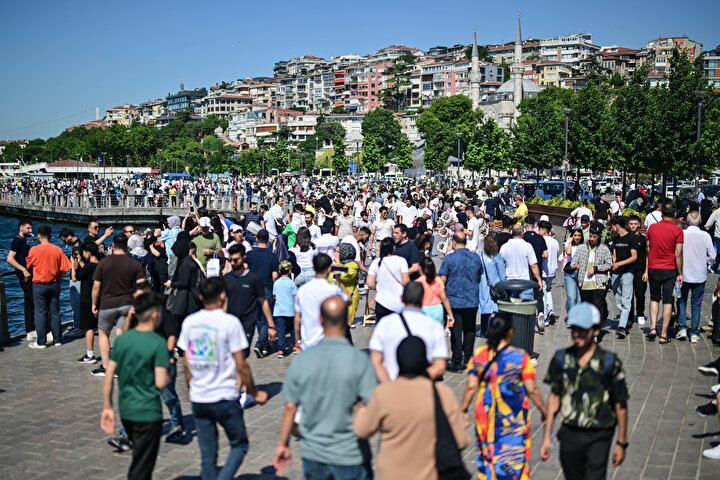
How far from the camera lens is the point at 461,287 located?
29.1 ft

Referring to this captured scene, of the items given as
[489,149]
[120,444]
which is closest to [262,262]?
[120,444]

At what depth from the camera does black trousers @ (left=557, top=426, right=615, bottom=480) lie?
4445 millimetres

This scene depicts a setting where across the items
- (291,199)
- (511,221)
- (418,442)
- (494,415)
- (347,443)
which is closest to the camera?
(418,442)

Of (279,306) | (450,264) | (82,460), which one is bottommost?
(82,460)

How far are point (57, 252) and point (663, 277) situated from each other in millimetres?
8827

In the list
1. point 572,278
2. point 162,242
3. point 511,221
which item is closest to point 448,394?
point 572,278

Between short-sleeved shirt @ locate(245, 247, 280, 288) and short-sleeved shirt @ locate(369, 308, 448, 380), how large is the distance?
17.3ft

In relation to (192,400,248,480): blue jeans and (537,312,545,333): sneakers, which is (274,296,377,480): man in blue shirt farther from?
(537,312,545,333): sneakers

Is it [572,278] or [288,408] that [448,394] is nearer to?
[288,408]

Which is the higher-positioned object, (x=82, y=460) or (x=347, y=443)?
(x=347, y=443)

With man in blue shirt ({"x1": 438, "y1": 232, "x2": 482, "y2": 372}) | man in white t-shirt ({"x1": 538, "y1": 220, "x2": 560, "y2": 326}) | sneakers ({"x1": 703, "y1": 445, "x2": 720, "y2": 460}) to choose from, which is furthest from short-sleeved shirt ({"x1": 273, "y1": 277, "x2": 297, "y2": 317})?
sneakers ({"x1": 703, "y1": 445, "x2": 720, "y2": 460})

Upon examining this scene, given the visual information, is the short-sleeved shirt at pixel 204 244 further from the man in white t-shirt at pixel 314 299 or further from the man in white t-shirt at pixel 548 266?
the man in white t-shirt at pixel 548 266

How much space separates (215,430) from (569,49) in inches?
7264

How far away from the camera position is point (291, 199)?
144 feet
